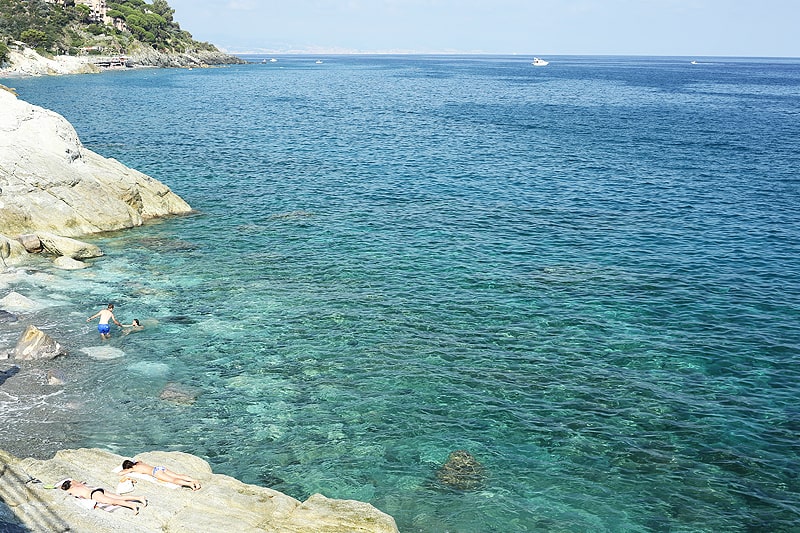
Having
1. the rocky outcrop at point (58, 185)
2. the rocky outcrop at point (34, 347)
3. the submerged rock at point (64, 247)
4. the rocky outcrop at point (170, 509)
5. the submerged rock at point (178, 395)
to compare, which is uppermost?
the rocky outcrop at point (58, 185)

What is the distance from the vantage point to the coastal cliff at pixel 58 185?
46.4 metres

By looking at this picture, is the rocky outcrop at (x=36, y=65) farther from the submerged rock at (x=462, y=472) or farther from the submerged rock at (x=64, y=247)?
the submerged rock at (x=462, y=472)

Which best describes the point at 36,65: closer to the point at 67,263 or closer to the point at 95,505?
the point at 67,263

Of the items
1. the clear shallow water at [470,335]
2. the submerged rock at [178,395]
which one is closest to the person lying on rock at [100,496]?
the clear shallow water at [470,335]

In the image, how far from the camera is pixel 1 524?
A: 669 inches

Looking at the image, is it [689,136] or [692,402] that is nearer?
[692,402]

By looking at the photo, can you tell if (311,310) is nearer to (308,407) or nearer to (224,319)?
(224,319)

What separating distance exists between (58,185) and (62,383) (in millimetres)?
24764

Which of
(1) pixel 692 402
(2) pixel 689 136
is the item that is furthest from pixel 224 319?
(2) pixel 689 136

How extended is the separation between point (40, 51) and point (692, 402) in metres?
216

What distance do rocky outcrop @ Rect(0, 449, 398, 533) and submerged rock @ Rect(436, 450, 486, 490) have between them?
4656 millimetres

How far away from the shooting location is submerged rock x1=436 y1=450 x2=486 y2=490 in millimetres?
23609

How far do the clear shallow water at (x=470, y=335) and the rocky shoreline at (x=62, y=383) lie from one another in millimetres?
1743

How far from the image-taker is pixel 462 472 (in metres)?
24.2
